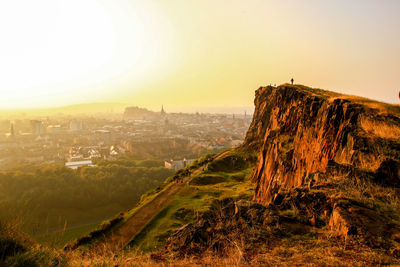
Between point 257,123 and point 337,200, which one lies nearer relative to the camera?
point 337,200

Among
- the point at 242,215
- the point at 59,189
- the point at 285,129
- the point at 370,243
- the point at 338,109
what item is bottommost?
the point at 59,189

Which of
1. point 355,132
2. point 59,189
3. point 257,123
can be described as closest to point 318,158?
point 355,132

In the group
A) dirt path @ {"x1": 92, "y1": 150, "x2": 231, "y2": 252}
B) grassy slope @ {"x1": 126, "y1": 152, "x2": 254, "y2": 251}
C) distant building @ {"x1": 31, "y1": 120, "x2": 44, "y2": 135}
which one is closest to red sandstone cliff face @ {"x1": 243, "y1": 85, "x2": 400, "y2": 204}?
grassy slope @ {"x1": 126, "y1": 152, "x2": 254, "y2": 251}

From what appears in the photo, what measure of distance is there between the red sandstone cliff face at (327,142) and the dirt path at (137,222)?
328 inches

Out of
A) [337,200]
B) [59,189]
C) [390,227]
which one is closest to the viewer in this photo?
[390,227]

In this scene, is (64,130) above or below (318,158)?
below

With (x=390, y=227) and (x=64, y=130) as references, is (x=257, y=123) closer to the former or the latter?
(x=390, y=227)

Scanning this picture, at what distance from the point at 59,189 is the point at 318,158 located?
4127cm

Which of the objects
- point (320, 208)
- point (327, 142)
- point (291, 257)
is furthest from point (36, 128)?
point (291, 257)

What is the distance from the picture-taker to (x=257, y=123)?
3916 cm

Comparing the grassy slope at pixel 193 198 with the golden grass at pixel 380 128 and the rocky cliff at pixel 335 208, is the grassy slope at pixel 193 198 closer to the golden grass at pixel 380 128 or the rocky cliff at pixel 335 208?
the rocky cliff at pixel 335 208

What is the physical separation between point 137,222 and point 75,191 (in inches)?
1122

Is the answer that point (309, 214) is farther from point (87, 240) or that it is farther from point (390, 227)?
point (87, 240)

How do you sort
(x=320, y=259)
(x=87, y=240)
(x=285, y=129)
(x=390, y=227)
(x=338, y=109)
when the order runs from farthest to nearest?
1. (x=285, y=129)
2. (x=87, y=240)
3. (x=338, y=109)
4. (x=390, y=227)
5. (x=320, y=259)
